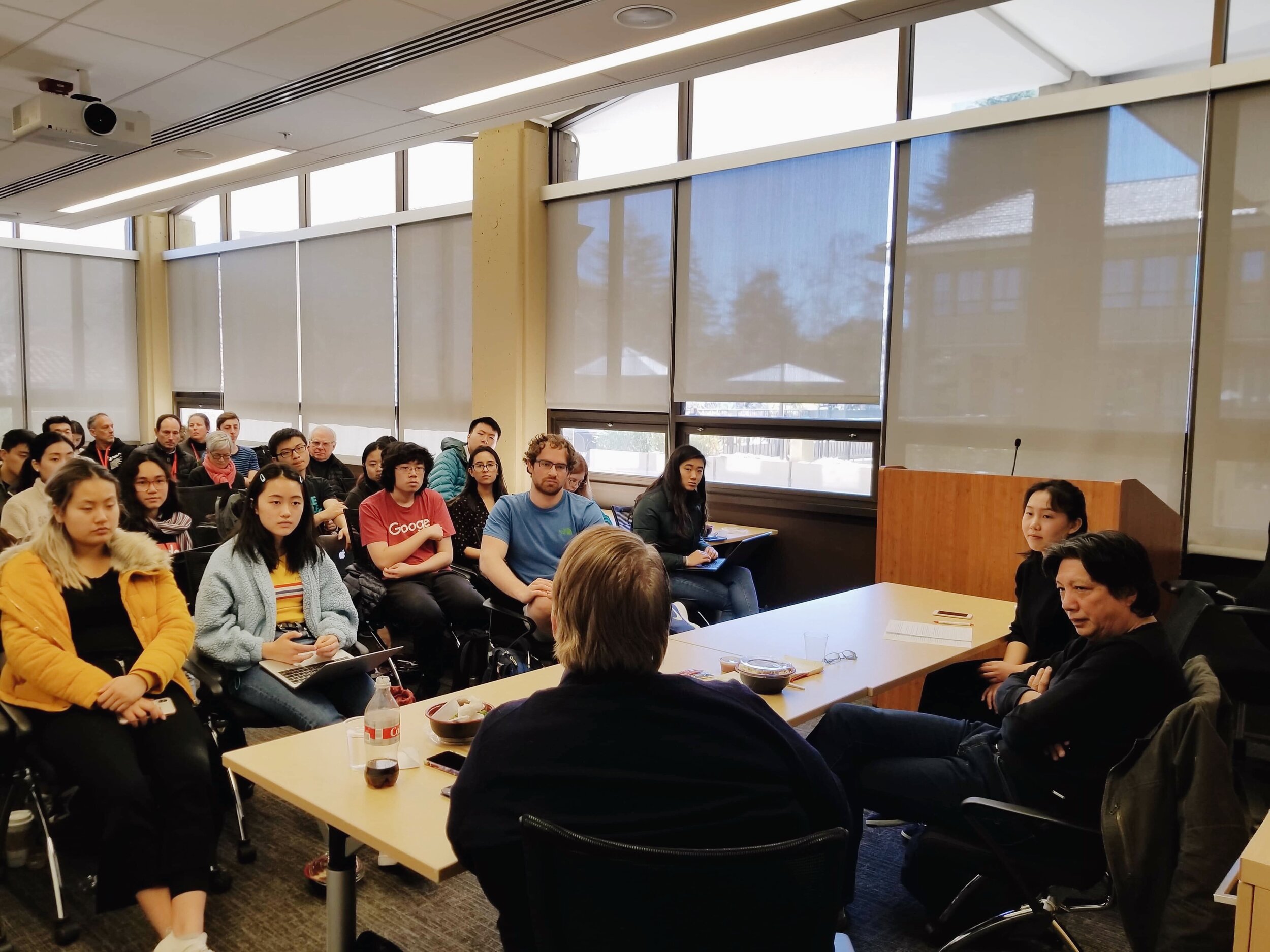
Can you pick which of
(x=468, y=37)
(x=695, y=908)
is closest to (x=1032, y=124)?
(x=468, y=37)

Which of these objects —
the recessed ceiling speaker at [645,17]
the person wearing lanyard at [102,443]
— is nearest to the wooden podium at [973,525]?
the recessed ceiling speaker at [645,17]

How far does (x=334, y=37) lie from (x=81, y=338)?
797 cm

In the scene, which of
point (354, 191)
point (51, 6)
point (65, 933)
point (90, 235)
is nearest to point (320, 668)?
point (65, 933)

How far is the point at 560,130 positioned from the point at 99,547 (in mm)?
5351

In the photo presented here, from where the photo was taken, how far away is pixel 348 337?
8664 mm

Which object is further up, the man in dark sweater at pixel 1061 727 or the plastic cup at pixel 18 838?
the man in dark sweater at pixel 1061 727

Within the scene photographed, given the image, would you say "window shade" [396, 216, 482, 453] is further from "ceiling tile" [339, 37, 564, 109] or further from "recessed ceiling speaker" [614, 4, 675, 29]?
"recessed ceiling speaker" [614, 4, 675, 29]

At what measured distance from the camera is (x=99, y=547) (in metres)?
2.74

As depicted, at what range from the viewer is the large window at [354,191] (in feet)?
27.1

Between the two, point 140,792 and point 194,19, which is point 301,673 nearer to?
point 140,792

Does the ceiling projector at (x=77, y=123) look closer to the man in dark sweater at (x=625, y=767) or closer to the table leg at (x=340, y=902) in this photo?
the table leg at (x=340, y=902)

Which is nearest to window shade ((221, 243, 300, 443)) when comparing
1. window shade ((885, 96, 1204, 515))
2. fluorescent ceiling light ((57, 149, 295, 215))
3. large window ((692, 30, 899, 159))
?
fluorescent ceiling light ((57, 149, 295, 215))

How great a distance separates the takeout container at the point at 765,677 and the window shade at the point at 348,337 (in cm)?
649

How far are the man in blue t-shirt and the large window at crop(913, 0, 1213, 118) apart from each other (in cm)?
309
